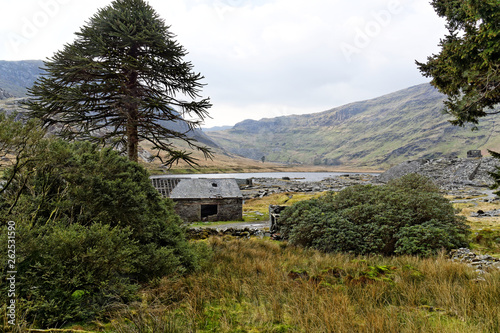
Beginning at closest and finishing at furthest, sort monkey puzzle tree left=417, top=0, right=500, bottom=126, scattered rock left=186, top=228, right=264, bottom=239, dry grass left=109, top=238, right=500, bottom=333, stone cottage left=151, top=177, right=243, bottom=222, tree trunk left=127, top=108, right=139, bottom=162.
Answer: dry grass left=109, top=238, right=500, bottom=333, monkey puzzle tree left=417, top=0, right=500, bottom=126, tree trunk left=127, top=108, right=139, bottom=162, scattered rock left=186, top=228, right=264, bottom=239, stone cottage left=151, top=177, right=243, bottom=222

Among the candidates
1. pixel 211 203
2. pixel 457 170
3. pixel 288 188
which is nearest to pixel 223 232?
pixel 211 203

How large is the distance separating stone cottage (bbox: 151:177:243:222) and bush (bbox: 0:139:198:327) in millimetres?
19558

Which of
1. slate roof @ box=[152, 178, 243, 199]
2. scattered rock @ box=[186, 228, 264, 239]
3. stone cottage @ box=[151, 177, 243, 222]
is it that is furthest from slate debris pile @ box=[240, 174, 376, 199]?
scattered rock @ box=[186, 228, 264, 239]

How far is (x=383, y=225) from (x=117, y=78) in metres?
14.5

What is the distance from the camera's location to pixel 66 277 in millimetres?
3906

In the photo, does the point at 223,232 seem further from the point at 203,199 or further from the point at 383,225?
the point at 383,225

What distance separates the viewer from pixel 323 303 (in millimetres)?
4086

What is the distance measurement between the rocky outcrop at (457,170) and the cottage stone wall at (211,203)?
48.5 m

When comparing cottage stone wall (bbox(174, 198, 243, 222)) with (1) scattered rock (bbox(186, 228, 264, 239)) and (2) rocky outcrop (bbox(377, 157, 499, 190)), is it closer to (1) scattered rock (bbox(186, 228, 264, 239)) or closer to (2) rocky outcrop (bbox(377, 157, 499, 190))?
(1) scattered rock (bbox(186, 228, 264, 239))

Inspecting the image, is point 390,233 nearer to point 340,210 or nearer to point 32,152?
point 340,210

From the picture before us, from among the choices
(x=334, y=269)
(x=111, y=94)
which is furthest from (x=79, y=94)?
(x=334, y=269)

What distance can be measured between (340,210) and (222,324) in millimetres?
10005

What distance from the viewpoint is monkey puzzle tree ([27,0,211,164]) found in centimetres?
1097

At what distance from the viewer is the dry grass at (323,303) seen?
11.6 ft
